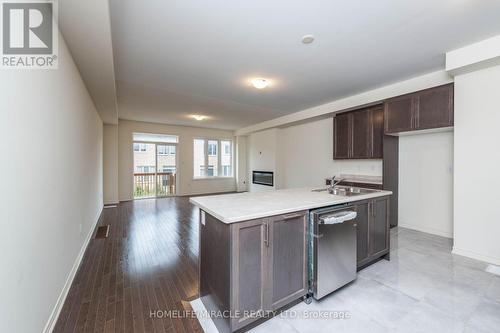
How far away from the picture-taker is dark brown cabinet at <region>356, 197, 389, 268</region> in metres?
2.43

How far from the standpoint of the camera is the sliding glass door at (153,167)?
7440 mm

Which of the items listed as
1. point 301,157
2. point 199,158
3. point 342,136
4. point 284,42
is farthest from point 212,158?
point 284,42

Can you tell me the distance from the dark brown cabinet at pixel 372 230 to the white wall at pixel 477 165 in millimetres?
1164

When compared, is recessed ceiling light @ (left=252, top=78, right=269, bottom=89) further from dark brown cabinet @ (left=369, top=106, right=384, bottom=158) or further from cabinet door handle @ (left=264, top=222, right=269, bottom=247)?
cabinet door handle @ (left=264, top=222, right=269, bottom=247)

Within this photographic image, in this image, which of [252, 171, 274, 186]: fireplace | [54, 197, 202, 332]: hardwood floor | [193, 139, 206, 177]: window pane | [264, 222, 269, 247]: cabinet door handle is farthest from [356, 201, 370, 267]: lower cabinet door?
[193, 139, 206, 177]: window pane

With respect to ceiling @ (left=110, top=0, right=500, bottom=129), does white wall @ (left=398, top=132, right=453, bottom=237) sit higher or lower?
lower

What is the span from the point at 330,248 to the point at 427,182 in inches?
122

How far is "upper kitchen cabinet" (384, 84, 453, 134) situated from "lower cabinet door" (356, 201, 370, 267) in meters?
1.92

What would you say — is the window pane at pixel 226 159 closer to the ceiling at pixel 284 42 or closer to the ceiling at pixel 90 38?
the ceiling at pixel 284 42

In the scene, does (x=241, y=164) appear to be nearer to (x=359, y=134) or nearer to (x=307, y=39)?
(x=359, y=134)

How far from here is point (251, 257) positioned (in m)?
1.60

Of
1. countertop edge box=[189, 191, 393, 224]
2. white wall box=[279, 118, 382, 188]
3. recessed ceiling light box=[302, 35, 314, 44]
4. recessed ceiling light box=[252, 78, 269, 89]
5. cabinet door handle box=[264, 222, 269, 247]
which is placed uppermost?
recessed ceiling light box=[302, 35, 314, 44]

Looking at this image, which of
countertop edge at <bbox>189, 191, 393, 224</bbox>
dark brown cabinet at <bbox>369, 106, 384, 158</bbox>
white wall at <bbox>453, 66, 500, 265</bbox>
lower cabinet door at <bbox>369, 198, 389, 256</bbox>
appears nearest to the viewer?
countertop edge at <bbox>189, 191, 393, 224</bbox>

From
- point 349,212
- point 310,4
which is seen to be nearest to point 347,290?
point 349,212
